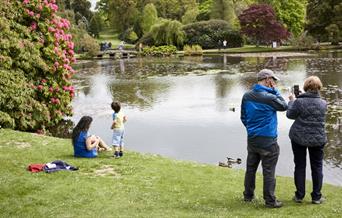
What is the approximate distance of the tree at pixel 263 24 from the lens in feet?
230

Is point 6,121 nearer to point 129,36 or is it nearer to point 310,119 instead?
point 310,119

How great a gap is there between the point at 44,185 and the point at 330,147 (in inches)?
399

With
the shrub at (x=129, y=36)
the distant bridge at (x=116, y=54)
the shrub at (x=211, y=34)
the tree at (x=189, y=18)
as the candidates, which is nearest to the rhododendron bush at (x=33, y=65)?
the distant bridge at (x=116, y=54)

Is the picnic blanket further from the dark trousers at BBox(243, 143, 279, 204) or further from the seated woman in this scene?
the dark trousers at BBox(243, 143, 279, 204)

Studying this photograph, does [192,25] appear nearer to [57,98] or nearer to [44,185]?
[57,98]

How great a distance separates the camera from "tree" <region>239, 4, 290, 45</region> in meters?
70.2

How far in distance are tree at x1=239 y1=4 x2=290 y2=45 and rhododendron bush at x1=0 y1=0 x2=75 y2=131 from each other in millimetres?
50250

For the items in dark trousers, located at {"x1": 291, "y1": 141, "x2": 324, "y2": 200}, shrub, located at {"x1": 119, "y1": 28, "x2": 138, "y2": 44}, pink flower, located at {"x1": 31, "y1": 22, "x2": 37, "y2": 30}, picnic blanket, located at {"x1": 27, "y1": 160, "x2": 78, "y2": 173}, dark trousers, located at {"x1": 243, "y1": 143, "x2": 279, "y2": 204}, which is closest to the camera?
dark trousers, located at {"x1": 243, "y1": 143, "x2": 279, "y2": 204}

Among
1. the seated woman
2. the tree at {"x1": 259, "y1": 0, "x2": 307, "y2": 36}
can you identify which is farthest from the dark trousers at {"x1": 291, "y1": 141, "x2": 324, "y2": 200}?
the tree at {"x1": 259, "y1": 0, "x2": 307, "y2": 36}

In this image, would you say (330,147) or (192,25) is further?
(192,25)

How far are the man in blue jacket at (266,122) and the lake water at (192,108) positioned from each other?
5.19 m

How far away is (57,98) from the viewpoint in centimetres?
2256

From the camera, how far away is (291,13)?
78.7m

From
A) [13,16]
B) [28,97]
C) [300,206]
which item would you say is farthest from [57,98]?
[300,206]
